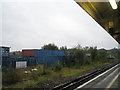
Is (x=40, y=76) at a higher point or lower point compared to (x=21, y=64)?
lower

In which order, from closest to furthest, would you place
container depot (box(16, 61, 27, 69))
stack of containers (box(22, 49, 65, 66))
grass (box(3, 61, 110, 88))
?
grass (box(3, 61, 110, 88))
container depot (box(16, 61, 27, 69))
stack of containers (box(22, 49, 65, 66))

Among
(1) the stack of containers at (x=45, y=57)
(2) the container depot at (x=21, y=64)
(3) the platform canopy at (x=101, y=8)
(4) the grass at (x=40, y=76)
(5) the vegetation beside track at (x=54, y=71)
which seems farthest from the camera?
(1) the stack of containers at (x=45, y=57)

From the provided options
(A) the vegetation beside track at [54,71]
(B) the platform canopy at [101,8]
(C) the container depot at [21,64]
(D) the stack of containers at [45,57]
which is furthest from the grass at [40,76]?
(D) the stack of containers at [45,57]

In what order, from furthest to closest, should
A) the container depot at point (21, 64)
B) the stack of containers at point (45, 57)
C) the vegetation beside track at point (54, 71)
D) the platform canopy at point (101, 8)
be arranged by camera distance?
the stack of containers at point (45, 57) < the container depot at point (21, 64) < the vegetation beside track at point (54, 71) < the platform canopy at point (101, 8)

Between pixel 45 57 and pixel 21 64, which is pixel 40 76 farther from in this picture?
pixel 45 57

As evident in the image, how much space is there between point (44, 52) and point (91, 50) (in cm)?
2016

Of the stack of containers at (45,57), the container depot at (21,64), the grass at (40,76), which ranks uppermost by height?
the stack of containers at (45,57)

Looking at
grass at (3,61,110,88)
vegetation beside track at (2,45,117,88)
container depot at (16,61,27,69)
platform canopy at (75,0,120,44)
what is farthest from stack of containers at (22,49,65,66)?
platform canopy at (75,0,120,44)

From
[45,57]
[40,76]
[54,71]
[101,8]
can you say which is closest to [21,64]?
[45,57]

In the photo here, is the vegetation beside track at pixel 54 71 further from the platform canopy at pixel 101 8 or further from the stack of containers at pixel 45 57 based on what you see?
the platform canopy at pixel 101 8

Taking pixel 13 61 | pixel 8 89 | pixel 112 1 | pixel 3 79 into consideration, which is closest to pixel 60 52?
pixel 13 61

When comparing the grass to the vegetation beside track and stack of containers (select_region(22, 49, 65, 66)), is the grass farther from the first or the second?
stack of containers (select_region(22, 49, 65, 66))

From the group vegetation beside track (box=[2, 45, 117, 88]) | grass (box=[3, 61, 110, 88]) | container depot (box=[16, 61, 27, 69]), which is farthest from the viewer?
container depot (box=[16, 61, 27, 69])

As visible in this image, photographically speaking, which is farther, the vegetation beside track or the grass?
the vegetation beside track
